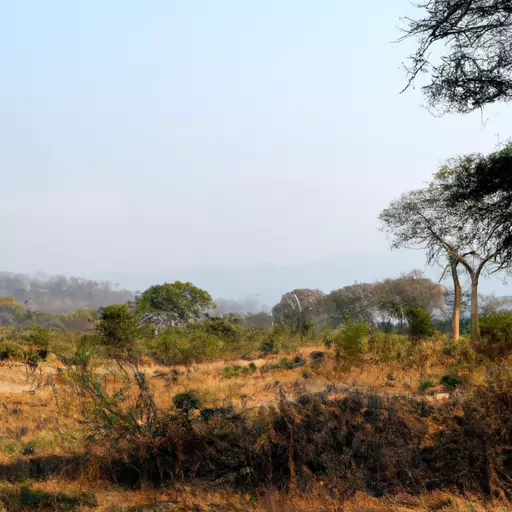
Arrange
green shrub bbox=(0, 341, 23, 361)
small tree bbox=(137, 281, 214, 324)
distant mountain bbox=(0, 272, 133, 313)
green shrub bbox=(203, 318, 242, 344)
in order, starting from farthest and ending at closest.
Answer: distant mountain bbox=(0, 272, 133, 313) → small tree bbox=(137, 281, 214, 324) → green shrub bbox=(203, 318, 242, 344) → green shrub bbox=(0, 341, 23, 361)

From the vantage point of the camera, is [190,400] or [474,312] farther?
[474,312]

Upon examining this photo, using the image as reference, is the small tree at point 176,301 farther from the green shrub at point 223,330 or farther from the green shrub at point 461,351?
the green shrub at point 461,351

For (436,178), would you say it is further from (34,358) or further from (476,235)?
(34,358)

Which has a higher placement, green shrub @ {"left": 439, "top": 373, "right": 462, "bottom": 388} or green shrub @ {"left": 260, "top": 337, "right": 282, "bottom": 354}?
green shrub @ {"left": 439, "top": 373, "right": 462, "bottom": 388}

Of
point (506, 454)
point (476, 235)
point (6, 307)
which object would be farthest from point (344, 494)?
point (6, 307)

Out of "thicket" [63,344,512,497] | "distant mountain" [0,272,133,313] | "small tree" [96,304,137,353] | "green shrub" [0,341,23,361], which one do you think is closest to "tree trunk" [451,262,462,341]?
"small tree" [96,304,137,353]

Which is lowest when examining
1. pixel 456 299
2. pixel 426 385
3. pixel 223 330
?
pixel 426 385

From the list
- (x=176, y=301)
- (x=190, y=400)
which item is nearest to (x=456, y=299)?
(x=190, y=400)

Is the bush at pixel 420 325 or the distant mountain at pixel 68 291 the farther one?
the distant mountain at pixel 68 291

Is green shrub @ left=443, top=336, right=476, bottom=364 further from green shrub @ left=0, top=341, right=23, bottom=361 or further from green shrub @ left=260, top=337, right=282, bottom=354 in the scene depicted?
green shrub @ left=0, top=341, right=23, bottom=361

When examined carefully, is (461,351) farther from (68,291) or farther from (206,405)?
(68,291)

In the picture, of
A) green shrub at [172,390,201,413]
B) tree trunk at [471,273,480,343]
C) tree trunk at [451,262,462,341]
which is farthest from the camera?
tree trunk at [451,262,462,341]

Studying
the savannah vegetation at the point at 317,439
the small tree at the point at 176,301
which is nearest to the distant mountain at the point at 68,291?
the small tree at the point at 176,301

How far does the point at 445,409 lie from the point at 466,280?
13.9 m
